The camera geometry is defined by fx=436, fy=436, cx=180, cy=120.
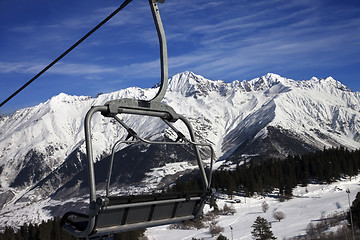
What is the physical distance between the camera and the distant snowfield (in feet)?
301

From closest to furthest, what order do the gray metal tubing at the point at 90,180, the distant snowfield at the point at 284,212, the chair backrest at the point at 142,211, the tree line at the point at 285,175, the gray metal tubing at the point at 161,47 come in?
the gray metal tubing at the point at 90,180 < the chair backrest at the point at 142,211 < the gray metal tubing at the point at 161,47 < the distant snowfield at the point at 284,212 < the tree line at the point at 285,175

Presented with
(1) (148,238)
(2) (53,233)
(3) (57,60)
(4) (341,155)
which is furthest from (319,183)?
(3) (57,60)

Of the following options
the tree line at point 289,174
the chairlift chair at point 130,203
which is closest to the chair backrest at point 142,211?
the chairlift chair at point 130,203

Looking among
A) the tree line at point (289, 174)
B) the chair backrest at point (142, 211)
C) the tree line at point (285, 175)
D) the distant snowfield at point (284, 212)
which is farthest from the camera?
the tree line at point (289, 174)

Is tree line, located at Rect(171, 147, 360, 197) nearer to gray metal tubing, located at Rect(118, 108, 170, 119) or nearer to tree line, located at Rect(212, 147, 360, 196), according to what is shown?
tree line, located at Rect(212, 147, 360, 196)

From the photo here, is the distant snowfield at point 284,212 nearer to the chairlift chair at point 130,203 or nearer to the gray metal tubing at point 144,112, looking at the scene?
the chairlift chair at point 130,203

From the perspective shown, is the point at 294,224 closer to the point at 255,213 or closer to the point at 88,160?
the point at 255,213

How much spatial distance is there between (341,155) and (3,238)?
4728 inches

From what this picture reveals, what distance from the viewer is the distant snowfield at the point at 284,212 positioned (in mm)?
91875

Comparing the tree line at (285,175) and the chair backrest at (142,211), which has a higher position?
the chair backrest at (142,211)

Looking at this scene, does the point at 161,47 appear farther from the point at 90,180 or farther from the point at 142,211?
the point at 142,211

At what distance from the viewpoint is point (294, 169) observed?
155 meters

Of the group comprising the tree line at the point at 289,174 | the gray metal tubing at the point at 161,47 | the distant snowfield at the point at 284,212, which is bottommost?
the distant snowfield at the point at 284,212

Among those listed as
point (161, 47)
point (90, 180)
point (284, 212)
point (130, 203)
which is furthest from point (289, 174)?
point (90, 180)
